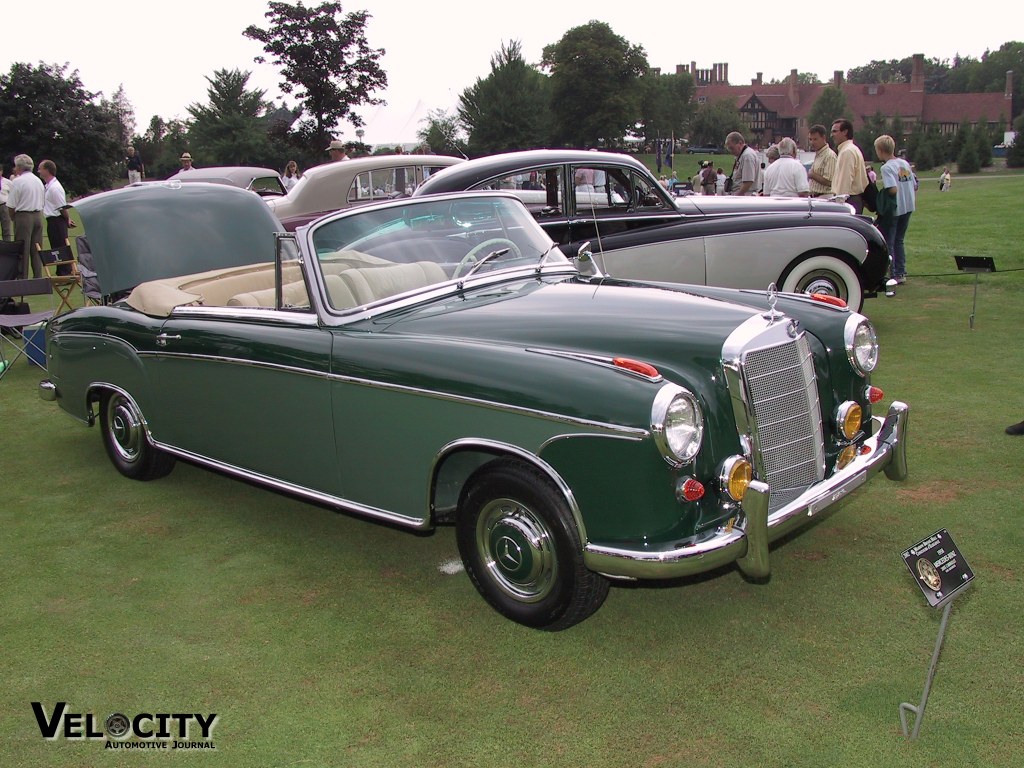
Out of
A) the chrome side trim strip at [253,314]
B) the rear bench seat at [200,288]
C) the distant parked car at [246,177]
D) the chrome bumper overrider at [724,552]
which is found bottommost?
the chrome bumper overrider at [724,552]

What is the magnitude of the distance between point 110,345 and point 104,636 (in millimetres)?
2255

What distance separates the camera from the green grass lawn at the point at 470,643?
2.91 meters

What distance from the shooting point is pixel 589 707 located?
308 centimetres

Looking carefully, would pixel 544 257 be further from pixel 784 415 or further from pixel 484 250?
pixel 784 415

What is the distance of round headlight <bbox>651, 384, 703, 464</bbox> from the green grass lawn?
83 cm

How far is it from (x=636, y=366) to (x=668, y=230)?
17.4 ft

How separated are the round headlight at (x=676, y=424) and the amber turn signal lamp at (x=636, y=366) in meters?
0.09

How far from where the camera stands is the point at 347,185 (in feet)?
40.7

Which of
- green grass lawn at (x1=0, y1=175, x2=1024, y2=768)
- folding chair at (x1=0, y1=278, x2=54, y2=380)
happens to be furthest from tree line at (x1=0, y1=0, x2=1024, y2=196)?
green grass lawn at (x1=0, y1=175, x2=1024, y2=768)

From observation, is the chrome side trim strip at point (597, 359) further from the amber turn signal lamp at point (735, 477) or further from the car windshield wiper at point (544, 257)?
the car windshield wiper at point (544, 257)

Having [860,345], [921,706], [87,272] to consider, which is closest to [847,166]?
[860,345]

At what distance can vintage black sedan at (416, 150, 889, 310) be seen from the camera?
806 centimetres

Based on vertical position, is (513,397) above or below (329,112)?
below

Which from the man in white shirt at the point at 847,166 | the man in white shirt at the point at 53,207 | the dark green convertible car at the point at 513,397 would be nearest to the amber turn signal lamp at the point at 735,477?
the dark green convertible car at the point at 513,397
